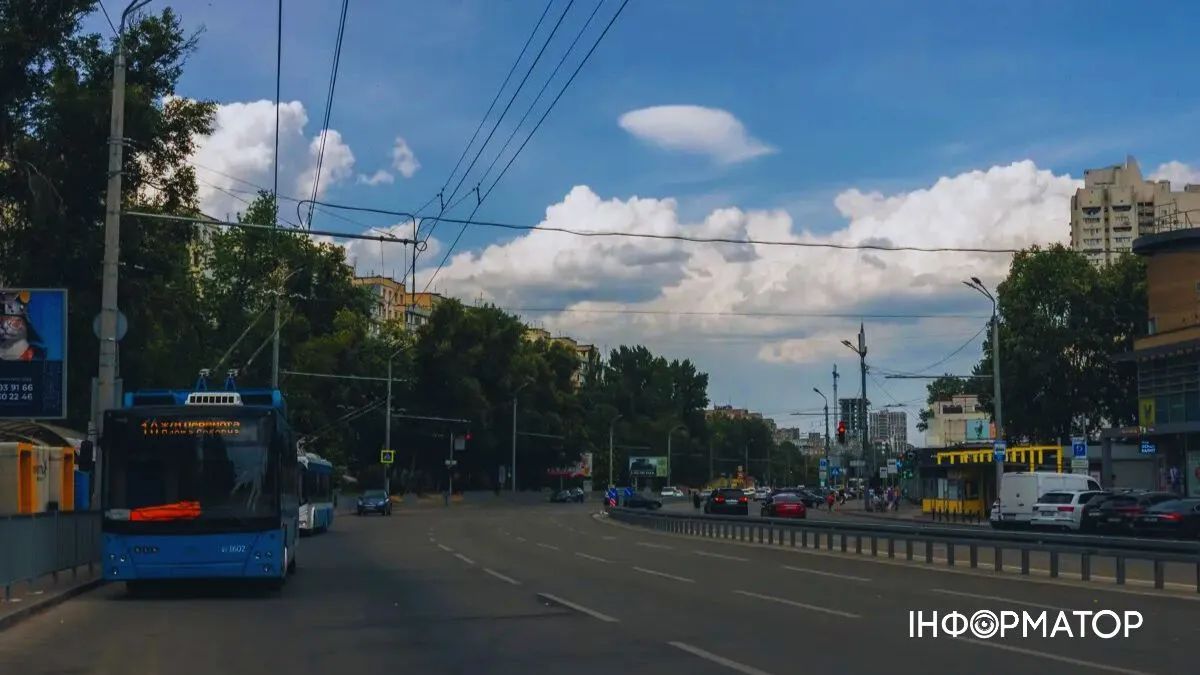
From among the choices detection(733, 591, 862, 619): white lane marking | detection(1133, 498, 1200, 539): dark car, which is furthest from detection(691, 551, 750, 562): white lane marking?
detection(1133, 498, 1200, 539): dark car

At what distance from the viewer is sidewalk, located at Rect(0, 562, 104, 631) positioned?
53.8ft

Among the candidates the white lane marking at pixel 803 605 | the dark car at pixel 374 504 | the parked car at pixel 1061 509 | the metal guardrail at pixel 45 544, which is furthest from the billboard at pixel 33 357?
the dark car at pixel 374 504

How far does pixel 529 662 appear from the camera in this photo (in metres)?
12.1

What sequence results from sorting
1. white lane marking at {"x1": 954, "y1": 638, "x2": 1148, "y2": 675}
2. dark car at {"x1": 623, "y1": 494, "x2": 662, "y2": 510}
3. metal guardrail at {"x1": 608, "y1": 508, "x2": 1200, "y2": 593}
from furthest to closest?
dark car at {"x1": 623, "y1": 494, "x2": 662, "y2": 510}
metal guardrail at {"x1": 608, "y1": 508, "x2": 1200, "y2": 593}
white lane marking at {"x1": 954, "y1": 638, "x2": 1148, "y2": 675}

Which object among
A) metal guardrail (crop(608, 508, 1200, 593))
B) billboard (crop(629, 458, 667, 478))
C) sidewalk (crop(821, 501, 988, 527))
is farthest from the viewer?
billboard (crop(629, 458, 667, 478))

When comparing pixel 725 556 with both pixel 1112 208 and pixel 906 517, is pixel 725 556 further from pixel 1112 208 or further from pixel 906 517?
pixel 1112 208

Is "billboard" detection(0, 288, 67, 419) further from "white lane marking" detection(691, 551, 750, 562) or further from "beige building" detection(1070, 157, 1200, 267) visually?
"beige building" detection(1070, 157, 1200, 267)

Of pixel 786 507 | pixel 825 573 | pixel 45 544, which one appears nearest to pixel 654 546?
pixel 825 573

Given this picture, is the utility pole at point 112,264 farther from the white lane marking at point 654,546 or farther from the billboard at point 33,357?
the white lane marking at point 654,546

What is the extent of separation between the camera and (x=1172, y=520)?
36.6m

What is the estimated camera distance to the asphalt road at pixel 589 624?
12.0 meters

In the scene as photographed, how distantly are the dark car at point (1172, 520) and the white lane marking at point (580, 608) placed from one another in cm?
2353

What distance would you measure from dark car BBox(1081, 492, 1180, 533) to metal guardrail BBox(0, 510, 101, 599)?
92.6ft

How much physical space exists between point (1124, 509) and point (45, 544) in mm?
30368
